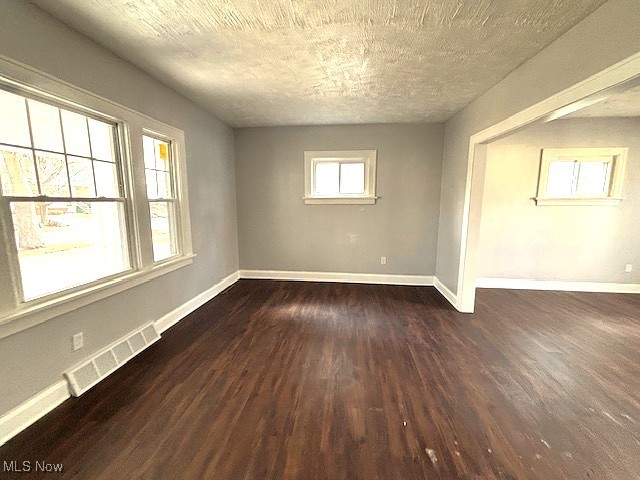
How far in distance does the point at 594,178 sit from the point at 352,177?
370cm

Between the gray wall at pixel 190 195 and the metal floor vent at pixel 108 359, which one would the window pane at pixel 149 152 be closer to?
the gray wall at pixel 190 195

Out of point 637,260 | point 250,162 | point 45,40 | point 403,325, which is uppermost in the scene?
point 45,40

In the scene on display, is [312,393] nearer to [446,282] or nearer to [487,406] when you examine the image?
[487,406]

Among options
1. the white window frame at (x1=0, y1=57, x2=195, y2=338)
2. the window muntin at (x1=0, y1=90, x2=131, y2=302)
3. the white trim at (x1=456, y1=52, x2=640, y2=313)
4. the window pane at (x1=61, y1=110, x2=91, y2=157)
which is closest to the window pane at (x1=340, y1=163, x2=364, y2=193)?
the white trim at (x1=456, y1=52, x2=640, y2=313)

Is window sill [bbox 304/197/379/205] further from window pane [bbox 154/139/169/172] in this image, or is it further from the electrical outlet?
the electrical outlet

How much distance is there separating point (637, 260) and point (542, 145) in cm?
228

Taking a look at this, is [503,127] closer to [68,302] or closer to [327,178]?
[327,178]

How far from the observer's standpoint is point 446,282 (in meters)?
3.90

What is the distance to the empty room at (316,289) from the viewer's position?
1.49m

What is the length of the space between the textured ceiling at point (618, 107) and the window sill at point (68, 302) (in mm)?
5366

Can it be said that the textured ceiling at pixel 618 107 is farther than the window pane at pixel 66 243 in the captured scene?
Yes

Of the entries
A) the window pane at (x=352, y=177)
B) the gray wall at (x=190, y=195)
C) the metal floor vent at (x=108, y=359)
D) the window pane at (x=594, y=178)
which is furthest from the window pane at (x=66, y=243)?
the window pane at (x=594, y=178)

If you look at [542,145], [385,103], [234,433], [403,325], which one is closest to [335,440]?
[234,433]

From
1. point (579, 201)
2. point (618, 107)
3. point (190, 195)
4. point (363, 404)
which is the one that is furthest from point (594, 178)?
point (190, 195)
